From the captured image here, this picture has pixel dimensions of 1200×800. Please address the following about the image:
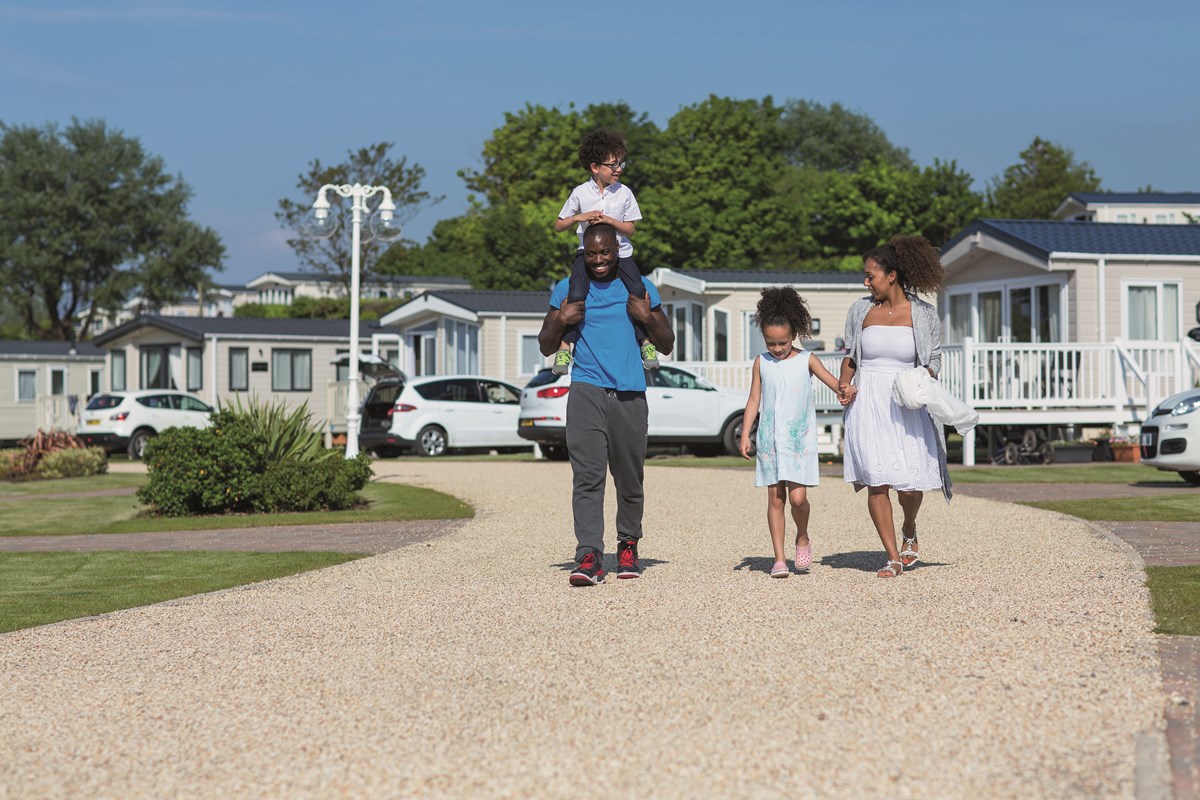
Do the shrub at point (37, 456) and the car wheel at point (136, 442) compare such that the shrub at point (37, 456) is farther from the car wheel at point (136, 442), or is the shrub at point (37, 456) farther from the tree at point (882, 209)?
the tree at point (882, 209)

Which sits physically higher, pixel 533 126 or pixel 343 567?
pixel 533 126

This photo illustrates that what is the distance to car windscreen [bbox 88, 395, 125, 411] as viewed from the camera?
101 feet

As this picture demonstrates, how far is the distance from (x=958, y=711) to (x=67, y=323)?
62.4 m

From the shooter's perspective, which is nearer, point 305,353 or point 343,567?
point 343,567

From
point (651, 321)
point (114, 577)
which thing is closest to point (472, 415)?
point (114, 577)

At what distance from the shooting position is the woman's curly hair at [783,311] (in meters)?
8.23

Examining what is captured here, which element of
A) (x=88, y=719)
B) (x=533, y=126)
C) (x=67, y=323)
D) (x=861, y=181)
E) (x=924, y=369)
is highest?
(x=533, y=126)

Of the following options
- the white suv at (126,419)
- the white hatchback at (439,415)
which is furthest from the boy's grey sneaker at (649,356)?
the white suv at (126,419)

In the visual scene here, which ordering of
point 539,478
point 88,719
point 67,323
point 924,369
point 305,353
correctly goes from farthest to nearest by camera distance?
point 67,323 < point 305,353 < point 539,478 < point 924,369 < point 88,719

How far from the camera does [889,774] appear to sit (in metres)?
4.00

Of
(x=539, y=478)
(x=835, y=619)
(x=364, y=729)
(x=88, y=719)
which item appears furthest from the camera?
(x=539, y=478)

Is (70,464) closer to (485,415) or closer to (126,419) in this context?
(485,415)

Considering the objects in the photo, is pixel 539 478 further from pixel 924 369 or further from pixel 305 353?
pixel 305 353

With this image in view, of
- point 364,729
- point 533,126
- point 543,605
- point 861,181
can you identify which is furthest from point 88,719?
point 533,126
